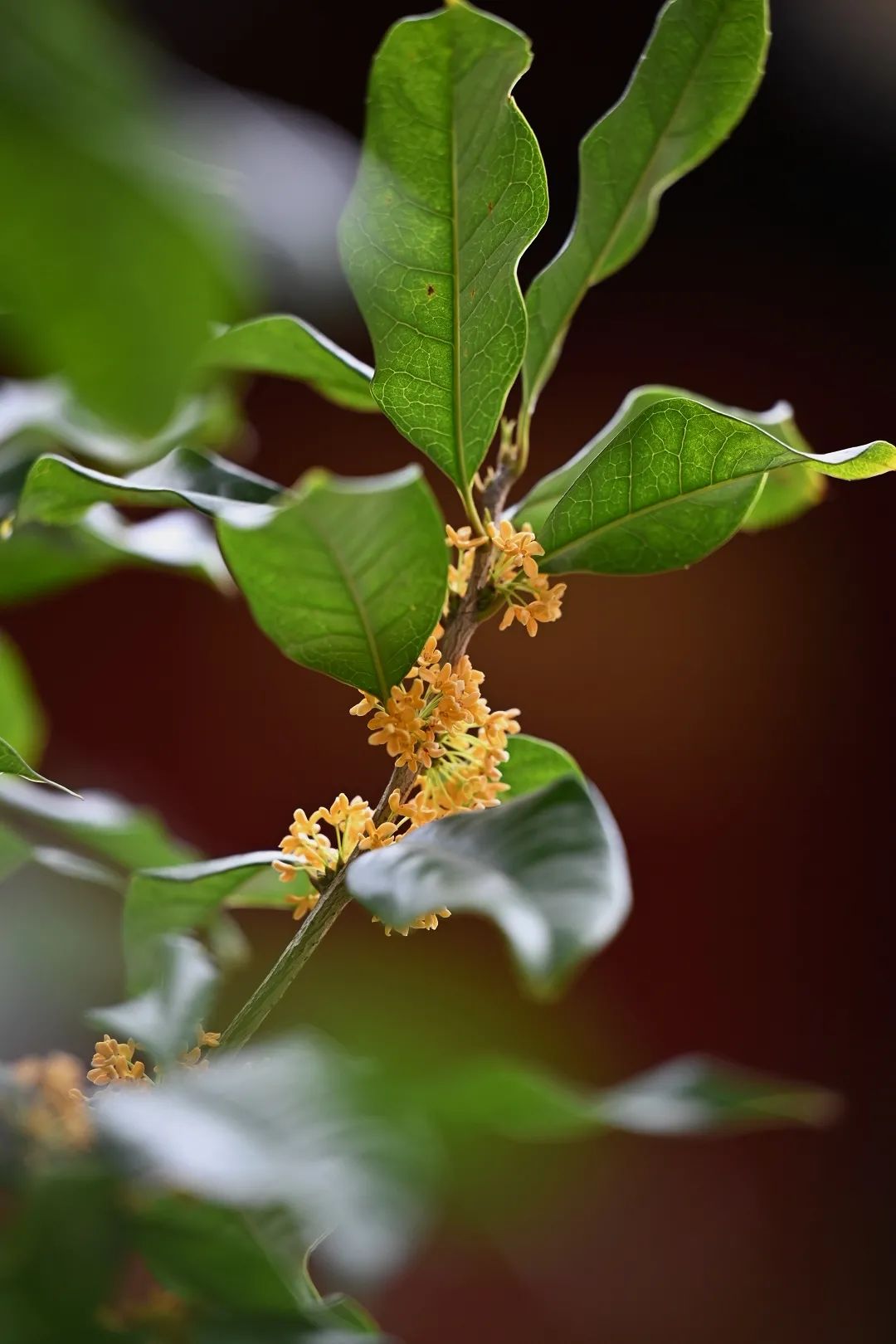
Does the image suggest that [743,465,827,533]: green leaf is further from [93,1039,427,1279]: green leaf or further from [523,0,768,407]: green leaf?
[93,1039,427,1279]: green leaf

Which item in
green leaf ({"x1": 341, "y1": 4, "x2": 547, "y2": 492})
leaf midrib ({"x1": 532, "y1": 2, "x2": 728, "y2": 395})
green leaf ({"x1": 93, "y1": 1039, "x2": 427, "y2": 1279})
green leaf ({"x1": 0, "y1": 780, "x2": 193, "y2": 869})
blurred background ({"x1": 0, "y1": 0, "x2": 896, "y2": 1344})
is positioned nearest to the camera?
green leaf ({"x1": 93, "y1": 1039, "x2": 427, "y2": 1279})

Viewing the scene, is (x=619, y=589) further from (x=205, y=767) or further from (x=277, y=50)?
(x=277, y=50)

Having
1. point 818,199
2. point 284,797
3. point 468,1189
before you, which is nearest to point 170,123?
point 468,1189

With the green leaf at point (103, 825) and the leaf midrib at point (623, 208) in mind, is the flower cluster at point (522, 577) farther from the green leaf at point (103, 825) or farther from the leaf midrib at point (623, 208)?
the green leaf at point (103, 825)

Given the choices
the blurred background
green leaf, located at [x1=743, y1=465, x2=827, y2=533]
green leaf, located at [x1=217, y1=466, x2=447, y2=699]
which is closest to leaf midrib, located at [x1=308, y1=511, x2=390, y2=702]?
green leaf, located at [x1=217, y1=466, x2=447, y2=699]

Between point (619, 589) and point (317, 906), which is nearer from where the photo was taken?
point (317, 906)

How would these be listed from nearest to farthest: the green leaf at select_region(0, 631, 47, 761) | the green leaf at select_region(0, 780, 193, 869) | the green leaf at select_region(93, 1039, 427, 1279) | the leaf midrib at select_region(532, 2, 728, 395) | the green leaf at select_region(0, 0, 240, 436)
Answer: the green leaf at select_region(0, 0, 240, 436) < the green leaf at select_region(93, 1039, 427, 1279) < the leaf midrib at select_region(532, 2, 728, 395) < the green leaf at select_region(0, 780, 193, 869) < the green leaf at select_region(0, 631, 47, 761)

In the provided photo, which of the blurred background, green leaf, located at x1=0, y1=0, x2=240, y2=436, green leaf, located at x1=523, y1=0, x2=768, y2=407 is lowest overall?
the blurred background
